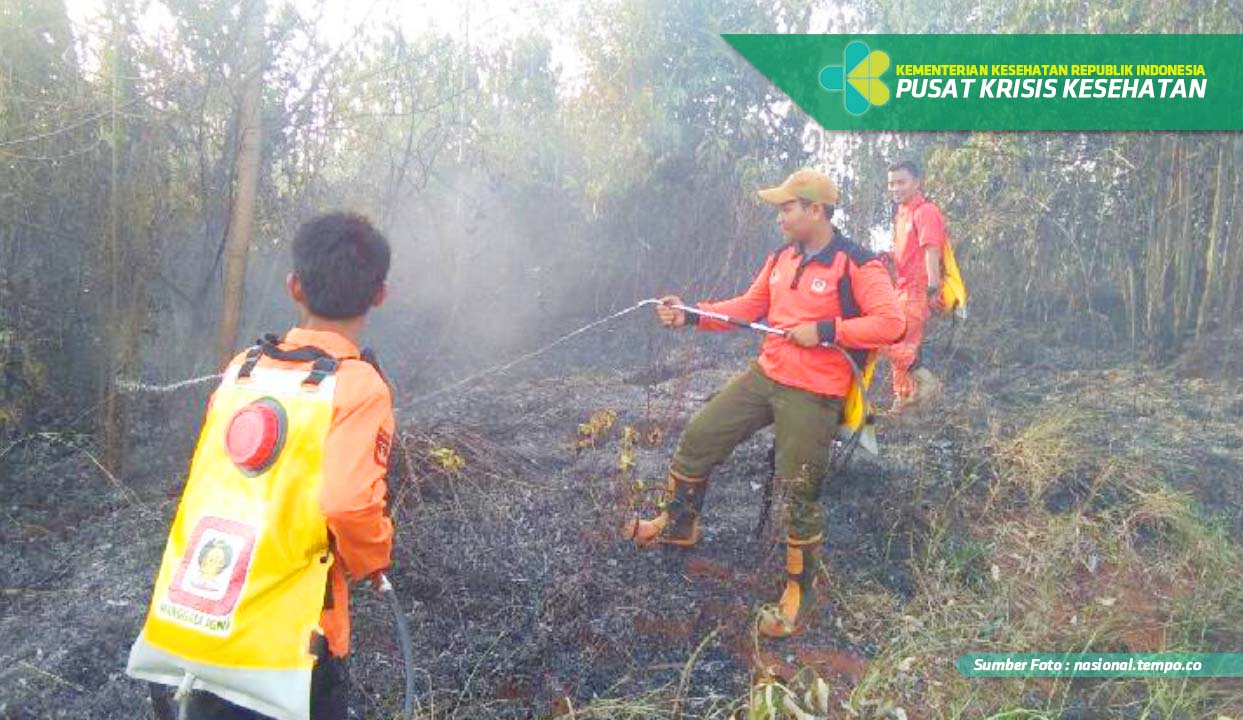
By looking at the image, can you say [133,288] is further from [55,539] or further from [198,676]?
[198,676]

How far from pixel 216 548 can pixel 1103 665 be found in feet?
10.6

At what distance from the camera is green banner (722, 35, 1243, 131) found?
6949mm

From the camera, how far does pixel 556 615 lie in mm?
3510

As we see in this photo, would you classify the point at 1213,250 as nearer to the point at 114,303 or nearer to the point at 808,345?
the point at 808,345

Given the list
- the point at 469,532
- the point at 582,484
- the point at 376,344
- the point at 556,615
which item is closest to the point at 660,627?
the point at 556,615

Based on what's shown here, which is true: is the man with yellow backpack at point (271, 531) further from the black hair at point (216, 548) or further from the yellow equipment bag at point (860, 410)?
the yellow equipment bag at point (860, 410)

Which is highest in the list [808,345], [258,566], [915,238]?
[915,238]

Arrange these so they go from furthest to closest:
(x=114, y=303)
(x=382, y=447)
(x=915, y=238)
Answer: (x=915, y=238) < (x=114, y=303) < (x=382, y=447)

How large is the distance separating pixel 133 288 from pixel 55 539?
1.25 metres

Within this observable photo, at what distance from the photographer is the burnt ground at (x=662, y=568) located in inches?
122

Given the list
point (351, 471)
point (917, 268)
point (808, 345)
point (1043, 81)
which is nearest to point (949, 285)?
point (917, 268)

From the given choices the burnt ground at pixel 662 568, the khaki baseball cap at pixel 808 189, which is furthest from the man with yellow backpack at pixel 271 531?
the khaki baseball cap at pixel 808 189

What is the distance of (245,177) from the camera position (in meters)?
4.44

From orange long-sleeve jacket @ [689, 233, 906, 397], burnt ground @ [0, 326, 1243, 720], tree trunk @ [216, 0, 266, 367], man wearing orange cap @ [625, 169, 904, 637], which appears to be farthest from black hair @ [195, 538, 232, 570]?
tree trunk @ [216, 0, 266, 367]
